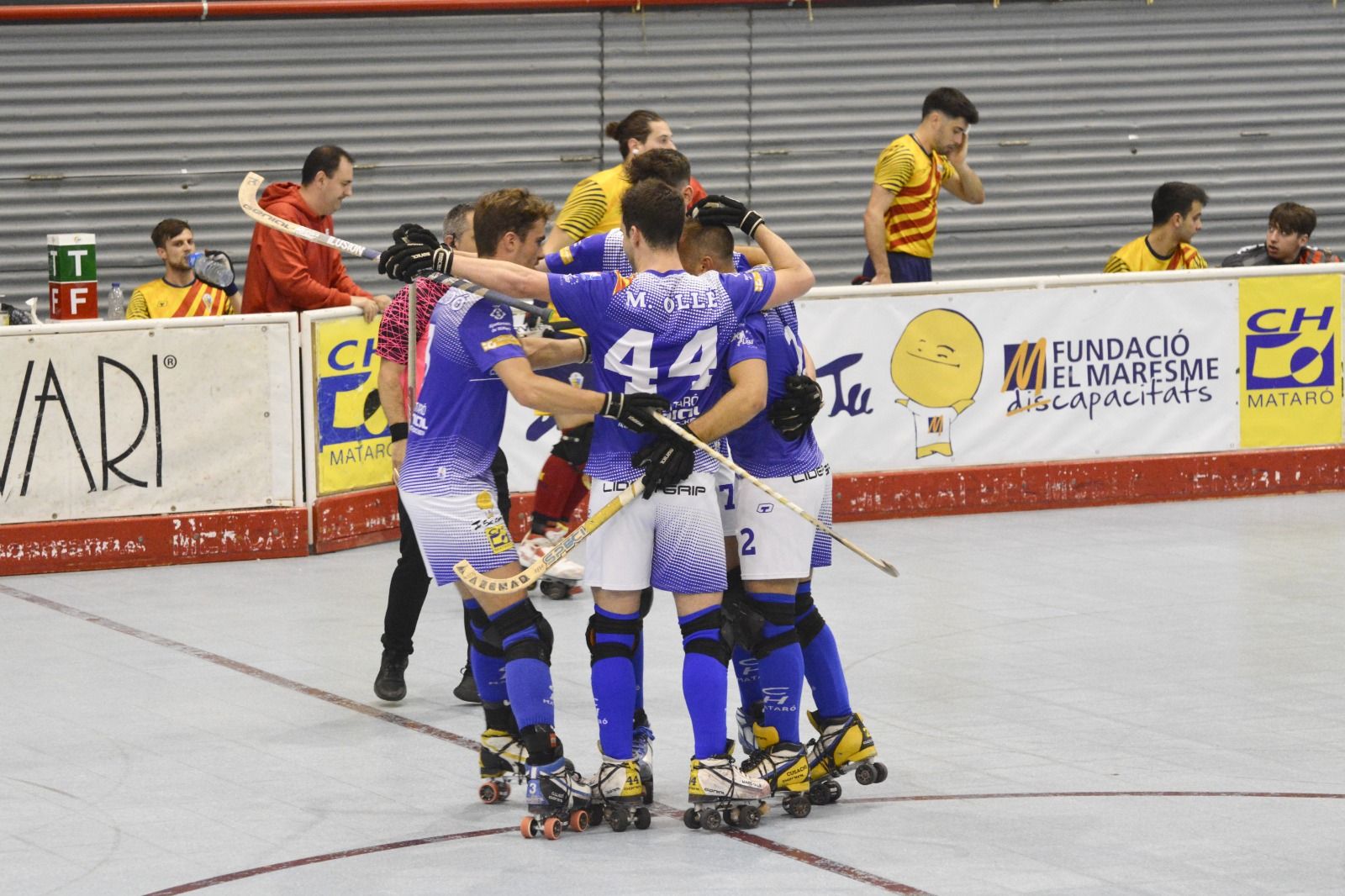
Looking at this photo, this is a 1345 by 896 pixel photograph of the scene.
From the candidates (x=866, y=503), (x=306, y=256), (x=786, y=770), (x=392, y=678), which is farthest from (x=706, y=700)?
(x=866, y=503)

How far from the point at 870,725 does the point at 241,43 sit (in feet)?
31.3

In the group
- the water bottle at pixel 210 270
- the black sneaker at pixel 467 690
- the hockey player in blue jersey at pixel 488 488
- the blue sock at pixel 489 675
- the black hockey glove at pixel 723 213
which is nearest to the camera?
the hockey player in blue jersey at pixel 488 488

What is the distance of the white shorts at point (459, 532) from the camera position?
7016mm

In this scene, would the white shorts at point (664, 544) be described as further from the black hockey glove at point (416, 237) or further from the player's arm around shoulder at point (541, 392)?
the black hockey glove at point (416, 237)

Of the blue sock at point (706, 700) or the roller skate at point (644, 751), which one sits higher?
the blue sock at point (706, 700)

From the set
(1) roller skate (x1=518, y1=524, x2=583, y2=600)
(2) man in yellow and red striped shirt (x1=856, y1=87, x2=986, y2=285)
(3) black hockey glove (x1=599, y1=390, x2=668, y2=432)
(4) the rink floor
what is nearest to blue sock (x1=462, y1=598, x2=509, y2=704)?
(4) the rink floor

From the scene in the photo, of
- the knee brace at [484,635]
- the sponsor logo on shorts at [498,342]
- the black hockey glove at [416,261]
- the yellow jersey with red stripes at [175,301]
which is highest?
the black hockey glove at [416,261]

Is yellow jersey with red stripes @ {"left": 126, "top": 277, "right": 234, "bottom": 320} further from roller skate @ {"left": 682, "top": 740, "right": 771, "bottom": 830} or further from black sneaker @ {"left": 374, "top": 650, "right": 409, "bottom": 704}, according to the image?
roller skate @ {"left": 682, "top": 740, "right": 771, "bottom": 830}

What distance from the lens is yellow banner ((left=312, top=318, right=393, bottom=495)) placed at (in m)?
11.8

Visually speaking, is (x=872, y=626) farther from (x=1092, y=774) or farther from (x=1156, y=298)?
(x=1156, y=298)

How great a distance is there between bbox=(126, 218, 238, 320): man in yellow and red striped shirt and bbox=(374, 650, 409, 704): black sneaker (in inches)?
193

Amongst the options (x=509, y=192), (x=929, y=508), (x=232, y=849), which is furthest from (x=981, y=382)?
(x=232, y=849)

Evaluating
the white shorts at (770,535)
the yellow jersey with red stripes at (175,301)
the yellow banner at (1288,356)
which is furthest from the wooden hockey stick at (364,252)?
the yellow banner at (1288,356)

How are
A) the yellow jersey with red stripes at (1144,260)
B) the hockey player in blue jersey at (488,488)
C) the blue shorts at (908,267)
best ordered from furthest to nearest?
the blue shorts at (908,267) → the yellow jersey with red stripes at (1144,260) → the hockey player in blue jersey at (488,488)
